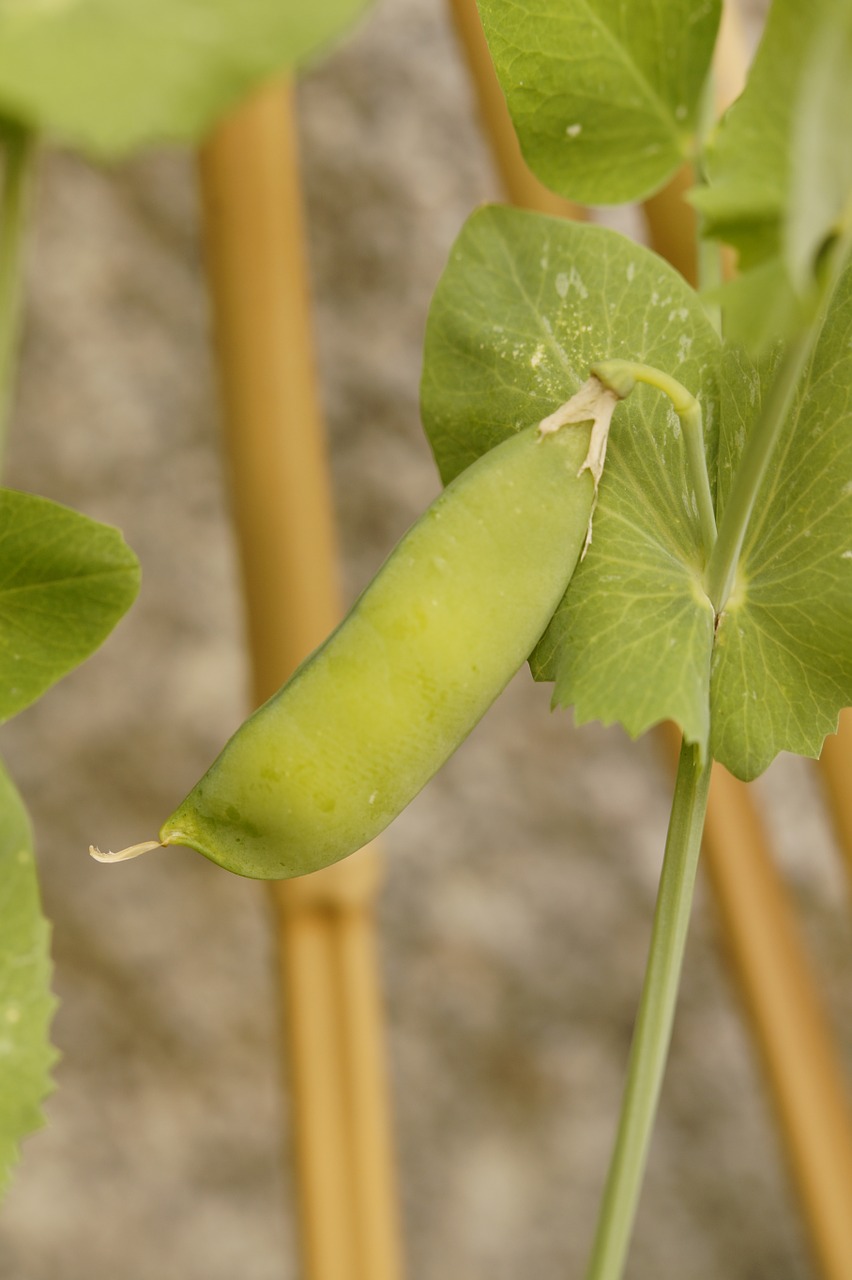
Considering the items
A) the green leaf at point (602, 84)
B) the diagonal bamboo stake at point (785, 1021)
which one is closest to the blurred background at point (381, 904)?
the diagonal bamboo stake at point (785, 1021)

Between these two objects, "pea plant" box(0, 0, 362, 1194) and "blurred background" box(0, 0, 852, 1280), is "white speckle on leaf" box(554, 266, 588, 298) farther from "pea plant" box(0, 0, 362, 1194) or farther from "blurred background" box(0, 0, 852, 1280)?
"blurred background" box(0, 0, 852, 1280)

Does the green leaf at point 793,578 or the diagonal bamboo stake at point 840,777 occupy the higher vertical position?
the diagonal bamboo stake at point 840,777

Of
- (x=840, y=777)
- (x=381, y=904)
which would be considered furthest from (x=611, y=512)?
(x=381, y=904)

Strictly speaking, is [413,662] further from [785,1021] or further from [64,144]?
[785,1021]

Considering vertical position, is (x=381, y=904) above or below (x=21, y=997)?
above

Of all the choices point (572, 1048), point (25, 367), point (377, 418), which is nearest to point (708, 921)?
point (572, 1048)

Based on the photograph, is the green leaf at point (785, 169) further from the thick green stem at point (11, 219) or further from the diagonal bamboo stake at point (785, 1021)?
the diagonal bamboo stake at point (785, 1021)
